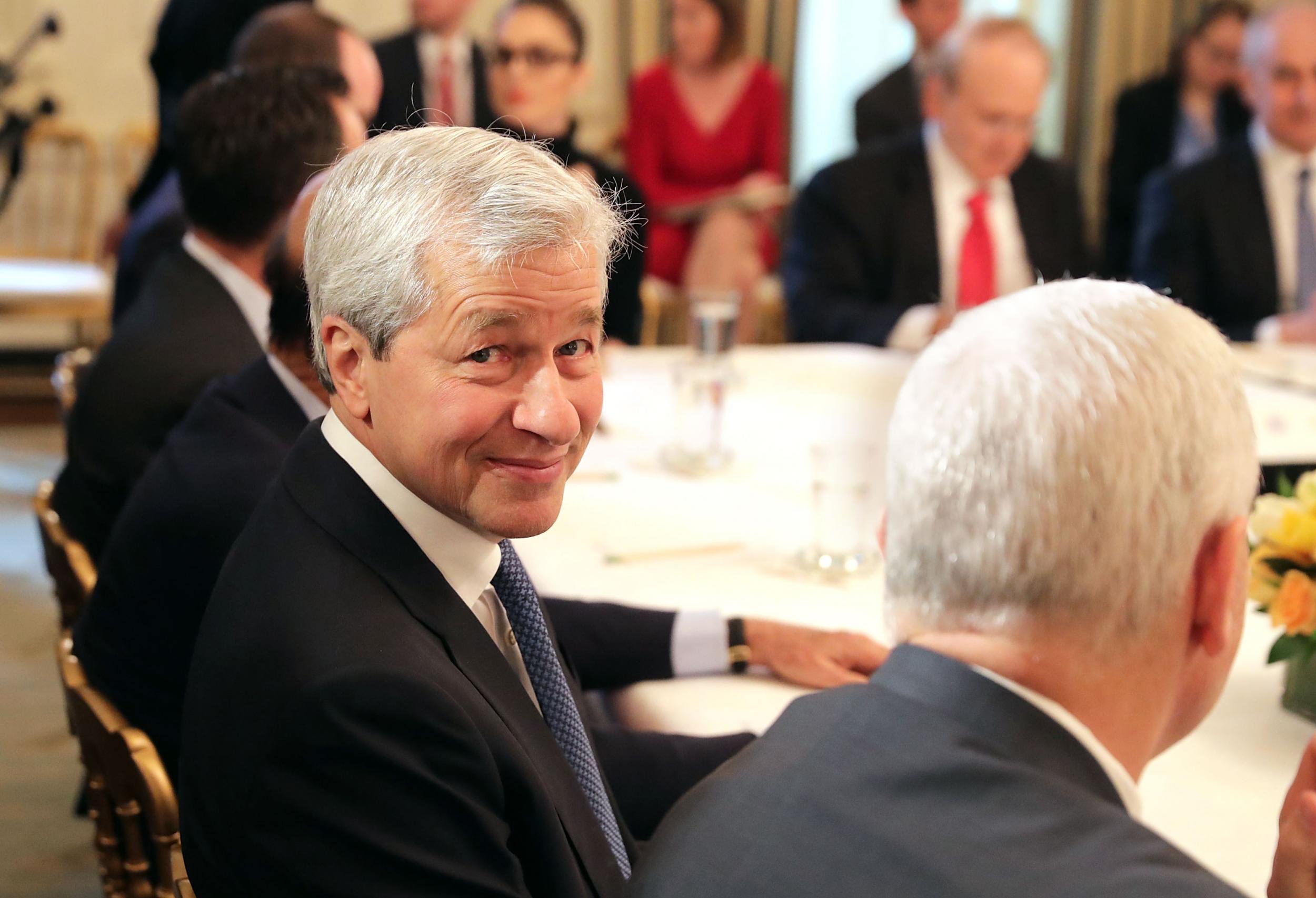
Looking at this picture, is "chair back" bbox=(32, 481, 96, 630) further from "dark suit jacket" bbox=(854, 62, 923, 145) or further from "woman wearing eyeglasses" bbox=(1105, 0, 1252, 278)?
"woman wearing eyeglasses" bbox=(1105, 0, 1252, 278)

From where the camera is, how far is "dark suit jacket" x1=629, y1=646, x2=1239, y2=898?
728mm

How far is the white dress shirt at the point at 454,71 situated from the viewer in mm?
4688

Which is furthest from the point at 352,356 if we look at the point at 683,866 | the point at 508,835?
the point at 683,866

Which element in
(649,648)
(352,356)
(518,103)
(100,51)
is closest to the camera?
(352,356)

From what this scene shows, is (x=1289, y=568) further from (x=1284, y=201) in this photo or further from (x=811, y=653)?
(x=1284, y=201)

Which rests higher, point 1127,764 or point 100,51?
point 100,51

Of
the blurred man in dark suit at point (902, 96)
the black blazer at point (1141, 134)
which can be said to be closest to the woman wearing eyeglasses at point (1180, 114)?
the black blazer at point (1141, 134)

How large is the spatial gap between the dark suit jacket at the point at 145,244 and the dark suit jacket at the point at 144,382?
919 mm

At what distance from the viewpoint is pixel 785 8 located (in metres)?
6.56

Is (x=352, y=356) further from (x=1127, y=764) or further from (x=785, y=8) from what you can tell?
(x=785, y=8)

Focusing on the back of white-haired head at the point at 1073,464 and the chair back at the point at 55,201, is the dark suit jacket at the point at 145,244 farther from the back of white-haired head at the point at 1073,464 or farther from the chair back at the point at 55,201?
the chair back at the point at 55,201

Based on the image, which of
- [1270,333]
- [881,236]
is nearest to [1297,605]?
[1270,333]

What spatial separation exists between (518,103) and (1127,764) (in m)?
3.55

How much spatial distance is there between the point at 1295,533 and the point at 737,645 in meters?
0.59
